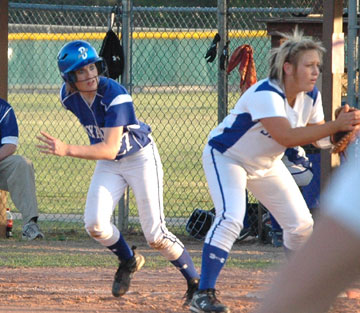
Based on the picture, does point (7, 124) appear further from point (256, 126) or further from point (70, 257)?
point (256, 126)

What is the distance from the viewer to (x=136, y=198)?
543 centimetres

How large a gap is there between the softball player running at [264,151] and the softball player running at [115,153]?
1.58 ft

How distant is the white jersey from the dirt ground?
707 millimetres

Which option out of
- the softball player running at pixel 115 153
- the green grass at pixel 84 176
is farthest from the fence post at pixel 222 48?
the softball player running at pixel 115 153

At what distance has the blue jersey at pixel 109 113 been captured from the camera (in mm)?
5250

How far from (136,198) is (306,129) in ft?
4.13

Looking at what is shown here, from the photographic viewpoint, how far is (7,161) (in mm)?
8133

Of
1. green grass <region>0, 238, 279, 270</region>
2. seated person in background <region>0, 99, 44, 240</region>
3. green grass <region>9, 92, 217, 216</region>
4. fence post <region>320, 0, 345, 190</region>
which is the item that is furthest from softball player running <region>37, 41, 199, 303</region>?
green grass <region>9, 92, 217, 216</region>

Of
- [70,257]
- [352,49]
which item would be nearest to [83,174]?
[70,257]

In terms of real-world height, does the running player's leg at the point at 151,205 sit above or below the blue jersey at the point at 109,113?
below

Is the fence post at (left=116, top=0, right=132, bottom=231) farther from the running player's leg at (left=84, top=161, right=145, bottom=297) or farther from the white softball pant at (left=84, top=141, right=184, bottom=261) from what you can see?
the white softball pant at (left=84, top=141, right=184, bottom=261)

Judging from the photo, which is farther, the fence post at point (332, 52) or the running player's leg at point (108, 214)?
the fence post at point (332, 52)

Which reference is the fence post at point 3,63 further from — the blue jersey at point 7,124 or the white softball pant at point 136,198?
the white softball pant at point 136,198

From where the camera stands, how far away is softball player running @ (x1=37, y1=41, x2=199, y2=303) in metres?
5.25
